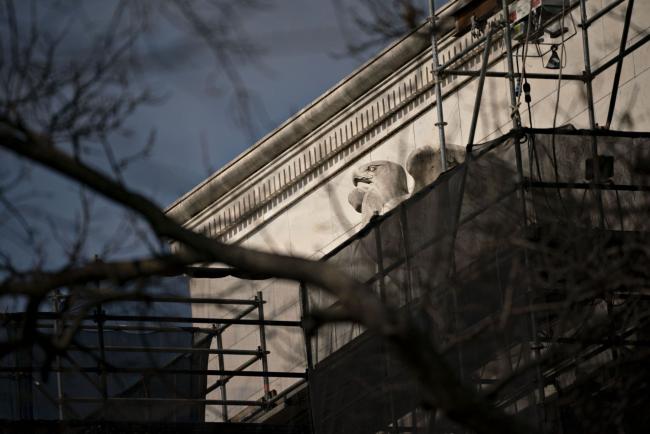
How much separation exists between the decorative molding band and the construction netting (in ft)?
11.9

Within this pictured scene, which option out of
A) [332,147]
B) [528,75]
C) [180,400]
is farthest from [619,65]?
[180,400]

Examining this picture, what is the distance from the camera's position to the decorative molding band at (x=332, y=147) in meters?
21.2

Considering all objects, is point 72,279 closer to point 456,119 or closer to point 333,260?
point 333,260

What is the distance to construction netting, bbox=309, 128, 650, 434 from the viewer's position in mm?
15195

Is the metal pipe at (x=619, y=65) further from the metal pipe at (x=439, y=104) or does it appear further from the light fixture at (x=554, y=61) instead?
the metal pipe at (x=439, y=104)

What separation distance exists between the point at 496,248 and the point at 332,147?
24.8 ft

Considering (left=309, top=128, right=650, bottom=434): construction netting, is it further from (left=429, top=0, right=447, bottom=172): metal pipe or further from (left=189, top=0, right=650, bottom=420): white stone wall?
(left=189, top=0, right=650, bottom=420): white stone wall

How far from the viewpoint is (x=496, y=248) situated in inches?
614

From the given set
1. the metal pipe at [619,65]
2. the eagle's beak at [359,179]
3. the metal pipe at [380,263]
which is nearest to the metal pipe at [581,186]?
the metal pipe at [619,65]

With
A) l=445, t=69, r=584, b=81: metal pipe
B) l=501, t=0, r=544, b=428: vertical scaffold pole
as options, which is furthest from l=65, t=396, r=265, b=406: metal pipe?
l=501, t=0, r=544, b=428: vertical scaffold pole

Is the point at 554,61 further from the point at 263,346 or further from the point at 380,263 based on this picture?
the point at 263,346

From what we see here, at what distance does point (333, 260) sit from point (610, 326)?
5214mm

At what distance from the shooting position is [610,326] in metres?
14.0

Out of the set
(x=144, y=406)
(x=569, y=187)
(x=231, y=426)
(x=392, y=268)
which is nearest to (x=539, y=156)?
(x=569, y=187)
